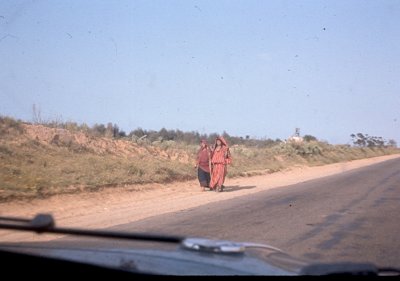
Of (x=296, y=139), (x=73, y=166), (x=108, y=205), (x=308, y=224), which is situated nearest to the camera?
(x=308, y=224)

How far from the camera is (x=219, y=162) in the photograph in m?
21.1

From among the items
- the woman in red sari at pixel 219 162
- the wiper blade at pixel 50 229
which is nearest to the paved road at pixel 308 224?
the woman in red sari at pixel 219 162

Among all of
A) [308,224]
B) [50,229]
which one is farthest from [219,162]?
[50,229]

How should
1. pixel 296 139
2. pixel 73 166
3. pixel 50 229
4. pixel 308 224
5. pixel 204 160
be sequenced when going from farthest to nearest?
pixel 296 139 → pixel 204 160 → pixel 73 166 → pixel 308 224 → pixel 50 229

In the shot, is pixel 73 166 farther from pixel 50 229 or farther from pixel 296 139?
pixel 296 139

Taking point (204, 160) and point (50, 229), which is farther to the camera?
point (204, 160)

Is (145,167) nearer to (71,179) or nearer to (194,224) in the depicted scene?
(71,179)

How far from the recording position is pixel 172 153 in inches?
1390

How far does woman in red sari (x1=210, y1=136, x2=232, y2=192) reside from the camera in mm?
21109

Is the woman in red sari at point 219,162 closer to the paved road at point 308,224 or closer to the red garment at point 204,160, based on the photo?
the red garment at point 204,160

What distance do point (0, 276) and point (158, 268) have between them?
2.76 feet

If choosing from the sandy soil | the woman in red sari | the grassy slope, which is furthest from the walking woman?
the grassy slope

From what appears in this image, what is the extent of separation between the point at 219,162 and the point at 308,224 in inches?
384

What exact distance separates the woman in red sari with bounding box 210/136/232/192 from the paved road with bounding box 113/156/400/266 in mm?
3637
